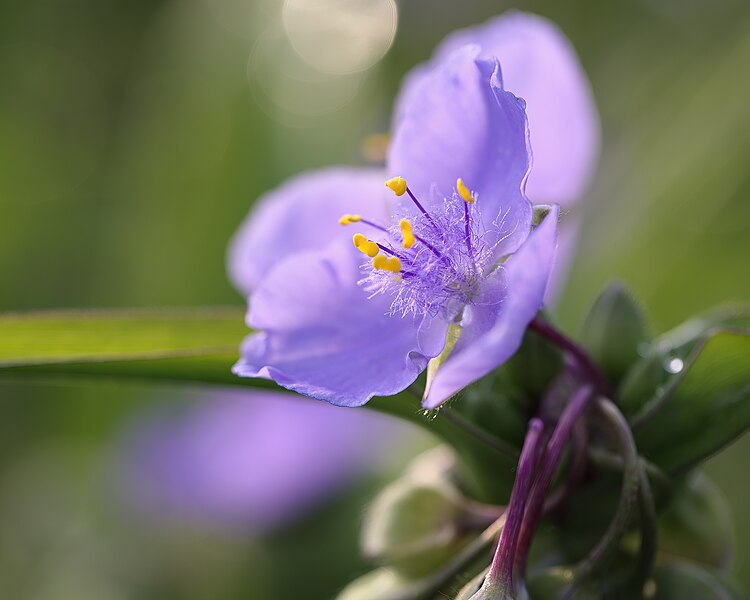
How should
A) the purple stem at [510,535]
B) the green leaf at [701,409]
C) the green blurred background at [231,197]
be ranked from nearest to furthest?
the purple stem at [510,535] → the green leaf at [701,409] → the green blurred background at [231,197]

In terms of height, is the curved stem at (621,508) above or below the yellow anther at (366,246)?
below

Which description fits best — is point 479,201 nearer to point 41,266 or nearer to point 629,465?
point 629,465

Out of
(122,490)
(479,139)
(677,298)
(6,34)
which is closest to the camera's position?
(479,139)

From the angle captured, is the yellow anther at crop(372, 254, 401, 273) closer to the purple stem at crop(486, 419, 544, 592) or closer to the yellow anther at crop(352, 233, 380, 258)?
the yellow anther at crop(352, 233, 380, 258)

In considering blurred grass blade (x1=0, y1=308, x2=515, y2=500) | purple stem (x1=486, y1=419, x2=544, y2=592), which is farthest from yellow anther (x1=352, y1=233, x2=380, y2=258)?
purple stem (x1=486, y1=419, x2=544, y2=592)

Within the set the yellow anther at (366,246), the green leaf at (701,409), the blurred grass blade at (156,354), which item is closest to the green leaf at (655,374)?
the green leaf at (701,409)

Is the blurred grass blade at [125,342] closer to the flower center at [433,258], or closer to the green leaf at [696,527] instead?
the flower center at [433,258]

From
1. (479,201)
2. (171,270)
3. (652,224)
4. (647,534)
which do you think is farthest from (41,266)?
(647,534)
